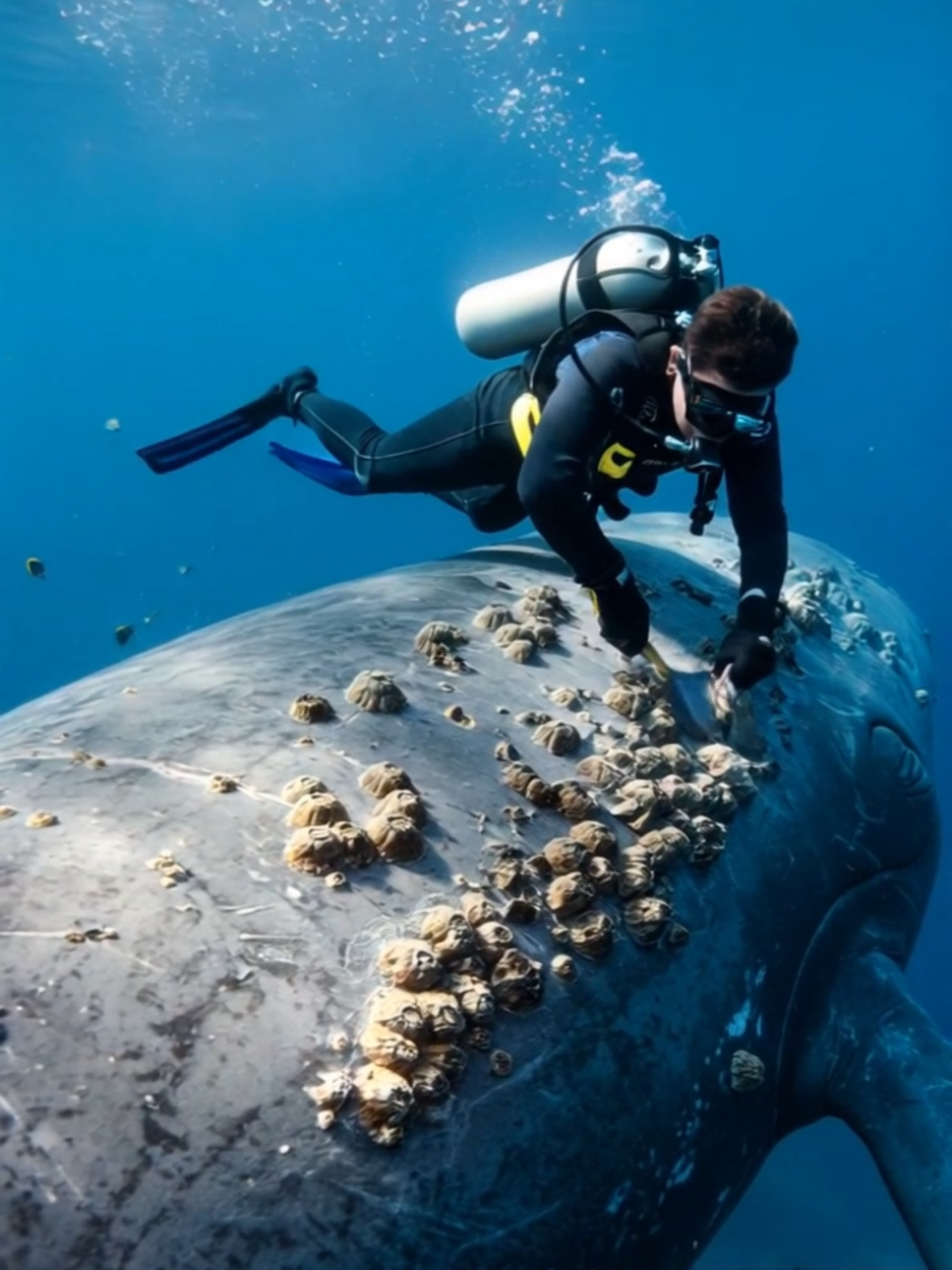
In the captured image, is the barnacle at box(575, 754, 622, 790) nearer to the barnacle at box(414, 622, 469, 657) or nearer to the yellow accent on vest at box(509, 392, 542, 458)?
the barnacle at box(414, 622, 469, 657)

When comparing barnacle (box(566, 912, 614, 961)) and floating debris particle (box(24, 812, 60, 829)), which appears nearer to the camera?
floating debris particle (box(24, 812, 60, 829))

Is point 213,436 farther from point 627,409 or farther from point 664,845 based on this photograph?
point 664,845

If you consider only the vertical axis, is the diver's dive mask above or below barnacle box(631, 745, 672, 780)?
above

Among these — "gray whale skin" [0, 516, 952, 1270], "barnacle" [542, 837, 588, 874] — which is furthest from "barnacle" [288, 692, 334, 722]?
"barnacle" [542, 837, 588, 874]

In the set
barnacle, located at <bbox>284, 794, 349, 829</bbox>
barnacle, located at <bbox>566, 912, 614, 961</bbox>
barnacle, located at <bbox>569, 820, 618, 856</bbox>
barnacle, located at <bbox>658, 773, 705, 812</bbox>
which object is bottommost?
barnacle, located at <bbox>566, 912, 614, 961</bbox>

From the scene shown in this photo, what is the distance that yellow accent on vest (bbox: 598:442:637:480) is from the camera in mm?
4871

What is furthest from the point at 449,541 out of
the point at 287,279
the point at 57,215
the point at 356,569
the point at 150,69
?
the point at 150,69

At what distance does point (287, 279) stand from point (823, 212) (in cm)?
5434

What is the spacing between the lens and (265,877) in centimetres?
271

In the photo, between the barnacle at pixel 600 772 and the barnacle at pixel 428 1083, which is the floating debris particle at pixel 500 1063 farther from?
the barnacle at pixel 600 772

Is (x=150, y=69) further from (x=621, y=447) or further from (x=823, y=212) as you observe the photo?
(x=823, y=212)

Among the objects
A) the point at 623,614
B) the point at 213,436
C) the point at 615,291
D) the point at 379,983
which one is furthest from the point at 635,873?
the point at 213,436

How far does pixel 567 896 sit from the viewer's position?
9.98 ft

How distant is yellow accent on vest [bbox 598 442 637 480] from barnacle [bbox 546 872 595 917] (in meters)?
2.43
